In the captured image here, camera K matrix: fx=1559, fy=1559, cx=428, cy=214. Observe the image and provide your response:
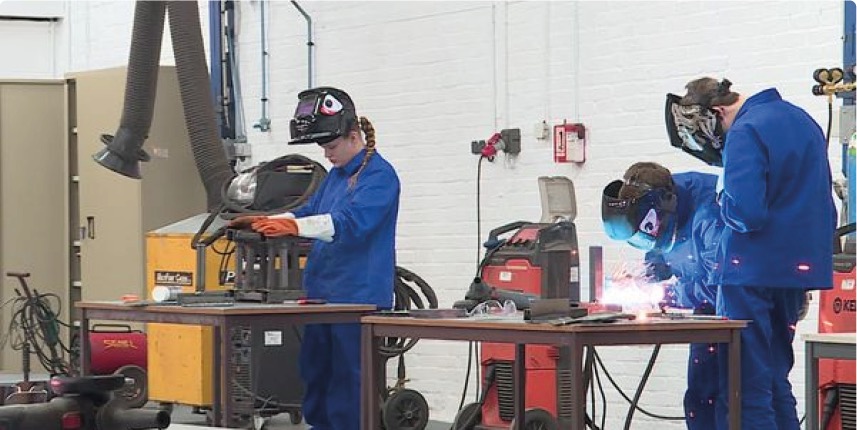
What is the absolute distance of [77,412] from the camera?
2018 mm

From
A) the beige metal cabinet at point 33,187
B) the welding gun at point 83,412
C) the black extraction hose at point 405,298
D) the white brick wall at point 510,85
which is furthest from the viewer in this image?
the beige metal cabinet at point 33,187

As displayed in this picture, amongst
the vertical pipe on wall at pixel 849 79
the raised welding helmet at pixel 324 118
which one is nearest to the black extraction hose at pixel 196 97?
the raised welding helmet at pixel 324 118

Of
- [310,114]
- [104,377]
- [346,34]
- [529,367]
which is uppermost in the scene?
[346,34]

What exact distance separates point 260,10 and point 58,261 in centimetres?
260

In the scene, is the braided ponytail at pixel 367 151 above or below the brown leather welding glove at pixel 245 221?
above

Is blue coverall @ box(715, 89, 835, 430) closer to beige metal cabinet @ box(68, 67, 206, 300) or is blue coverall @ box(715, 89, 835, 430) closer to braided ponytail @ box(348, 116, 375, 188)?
braided ponytail @ box(348, 116, 375, 188)

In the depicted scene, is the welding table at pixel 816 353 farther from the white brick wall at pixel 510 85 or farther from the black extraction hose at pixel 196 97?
the black extraction hose at pixel 196 97

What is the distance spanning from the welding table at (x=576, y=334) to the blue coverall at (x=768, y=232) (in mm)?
180

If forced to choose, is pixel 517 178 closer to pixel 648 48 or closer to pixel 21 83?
pixel 648 48

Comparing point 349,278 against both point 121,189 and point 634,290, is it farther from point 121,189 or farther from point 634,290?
point 121,189

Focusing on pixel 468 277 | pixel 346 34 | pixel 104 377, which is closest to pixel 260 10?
pixel 346 34

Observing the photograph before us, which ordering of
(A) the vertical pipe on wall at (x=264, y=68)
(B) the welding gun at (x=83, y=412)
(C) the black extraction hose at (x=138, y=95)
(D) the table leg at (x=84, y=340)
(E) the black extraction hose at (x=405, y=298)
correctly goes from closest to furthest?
1. (B) the welding gun at (x=83, y=412)
2. (D) the table leg at (x=84, y=340)
3. (E) the black extraction hose at (x=405, y=298)
4. (C) the black extraction hose at (x=138, y=95)
5. (A) the vertical pipe on wall at (x=264, y=68)

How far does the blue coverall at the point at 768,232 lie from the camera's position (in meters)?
4.64

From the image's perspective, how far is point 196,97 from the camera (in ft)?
29.2
